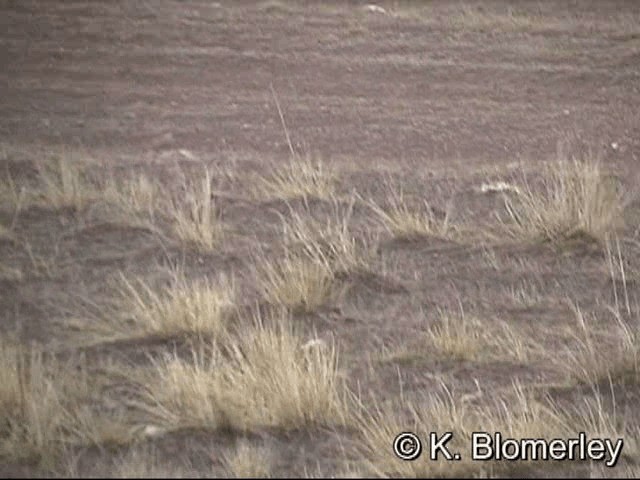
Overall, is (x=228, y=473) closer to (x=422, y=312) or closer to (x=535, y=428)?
(x=535, y=428)

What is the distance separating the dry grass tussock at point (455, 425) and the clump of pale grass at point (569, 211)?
2043 mm

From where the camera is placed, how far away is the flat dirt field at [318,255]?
15.1ft

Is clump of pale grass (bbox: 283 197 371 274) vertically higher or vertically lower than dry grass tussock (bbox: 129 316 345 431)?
higher

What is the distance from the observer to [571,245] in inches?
271

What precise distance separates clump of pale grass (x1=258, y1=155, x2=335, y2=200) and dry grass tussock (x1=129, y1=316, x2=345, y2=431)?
2661mm

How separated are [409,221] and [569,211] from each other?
0.93 metres

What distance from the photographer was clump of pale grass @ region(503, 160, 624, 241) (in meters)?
6.96

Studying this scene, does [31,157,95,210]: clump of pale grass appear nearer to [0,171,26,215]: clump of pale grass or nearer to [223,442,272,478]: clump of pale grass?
[0,171,26,215]: clump of pale grass

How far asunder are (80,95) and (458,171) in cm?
348

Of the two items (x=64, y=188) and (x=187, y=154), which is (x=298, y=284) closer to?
(x=64, y=188)

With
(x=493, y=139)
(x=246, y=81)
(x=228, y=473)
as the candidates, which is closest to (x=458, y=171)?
(x=493, y=139)

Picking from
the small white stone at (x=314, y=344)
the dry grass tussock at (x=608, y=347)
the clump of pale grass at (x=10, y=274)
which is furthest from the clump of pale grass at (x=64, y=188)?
the dry grass tussock at (x=608, y=347)

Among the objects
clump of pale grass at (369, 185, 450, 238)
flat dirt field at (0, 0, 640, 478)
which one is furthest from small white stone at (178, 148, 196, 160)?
clump of pale grass at (369, 185, 450, 238)

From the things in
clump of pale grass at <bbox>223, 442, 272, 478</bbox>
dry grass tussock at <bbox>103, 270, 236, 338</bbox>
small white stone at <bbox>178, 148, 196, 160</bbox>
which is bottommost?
clump of pale grass at <bbox>223, 442, 272, 478</bbox>
